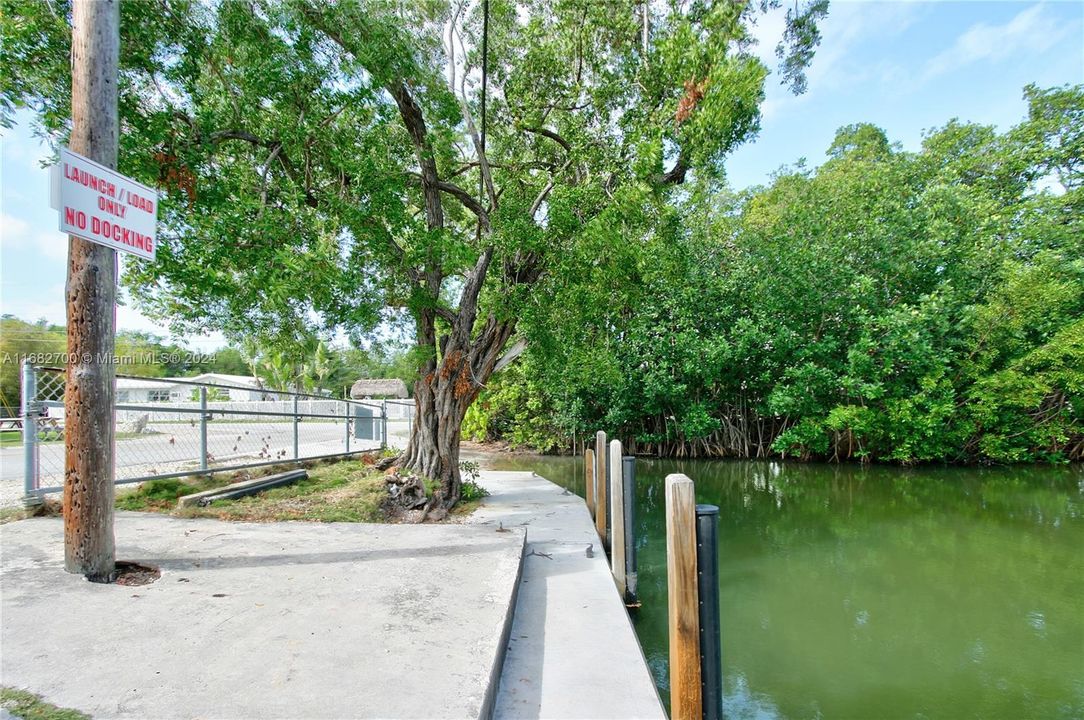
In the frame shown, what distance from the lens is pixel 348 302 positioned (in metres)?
6.55

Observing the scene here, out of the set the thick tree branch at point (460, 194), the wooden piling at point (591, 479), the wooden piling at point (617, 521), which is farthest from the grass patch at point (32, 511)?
the wooden piling at point (591, 479)

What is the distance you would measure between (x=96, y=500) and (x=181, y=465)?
4325 mm

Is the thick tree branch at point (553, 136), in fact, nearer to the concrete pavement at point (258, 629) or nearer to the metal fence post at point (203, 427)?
the metal fence post at point (203, 427)

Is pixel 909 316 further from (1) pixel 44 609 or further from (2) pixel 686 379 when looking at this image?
(1) pixel 44 609

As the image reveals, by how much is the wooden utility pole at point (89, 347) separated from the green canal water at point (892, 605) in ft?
12.5

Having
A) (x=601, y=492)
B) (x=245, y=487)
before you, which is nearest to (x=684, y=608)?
(x=601, y=492)

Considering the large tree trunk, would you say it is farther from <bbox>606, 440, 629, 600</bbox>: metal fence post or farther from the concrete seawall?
<bbox>606, 440, 629, 600</bbox>: metal fence post

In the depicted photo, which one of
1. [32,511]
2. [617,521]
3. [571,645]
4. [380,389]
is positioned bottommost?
[571,645]

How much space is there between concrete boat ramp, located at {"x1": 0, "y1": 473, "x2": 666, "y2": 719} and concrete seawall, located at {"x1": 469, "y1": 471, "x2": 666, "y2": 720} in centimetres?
1

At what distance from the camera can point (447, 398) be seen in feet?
24.9

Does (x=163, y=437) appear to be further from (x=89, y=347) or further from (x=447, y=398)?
(x=89, y=347)

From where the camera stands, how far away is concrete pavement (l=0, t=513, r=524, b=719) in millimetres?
2107

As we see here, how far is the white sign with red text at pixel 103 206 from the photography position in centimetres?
297

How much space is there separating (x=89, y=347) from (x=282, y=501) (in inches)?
142
